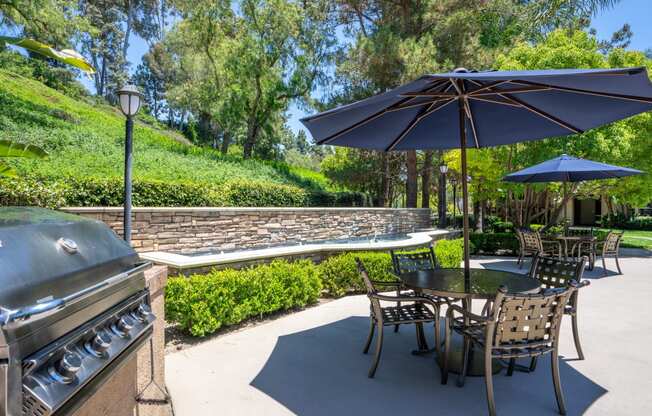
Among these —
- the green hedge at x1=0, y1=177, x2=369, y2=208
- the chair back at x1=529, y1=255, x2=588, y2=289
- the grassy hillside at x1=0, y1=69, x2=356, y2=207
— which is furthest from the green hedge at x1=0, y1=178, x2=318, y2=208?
the chair back at x1=529, y1=255, x2=588, y2=289

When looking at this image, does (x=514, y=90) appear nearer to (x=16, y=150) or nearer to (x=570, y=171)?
(x=16, y=150)

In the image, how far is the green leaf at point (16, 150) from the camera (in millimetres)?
3312

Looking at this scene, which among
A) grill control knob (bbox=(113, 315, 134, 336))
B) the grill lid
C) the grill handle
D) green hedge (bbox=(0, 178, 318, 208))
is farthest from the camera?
green hedge (bbox=(0, 178, 318, 208))

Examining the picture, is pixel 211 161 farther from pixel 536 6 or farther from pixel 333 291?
pixel 536 6

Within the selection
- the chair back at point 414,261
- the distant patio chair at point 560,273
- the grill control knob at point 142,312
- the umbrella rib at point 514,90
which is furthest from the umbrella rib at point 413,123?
the grill control knob at point 142,312

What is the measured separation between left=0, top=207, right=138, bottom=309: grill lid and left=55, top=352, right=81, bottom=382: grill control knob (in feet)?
0.62

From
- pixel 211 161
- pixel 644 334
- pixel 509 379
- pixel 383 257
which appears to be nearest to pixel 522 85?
pixel 509 379

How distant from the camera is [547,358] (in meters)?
3.55

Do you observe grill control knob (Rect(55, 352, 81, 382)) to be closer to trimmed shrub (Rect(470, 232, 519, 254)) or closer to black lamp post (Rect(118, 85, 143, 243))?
black lamp post (Rect(118, 85, 143, 243))

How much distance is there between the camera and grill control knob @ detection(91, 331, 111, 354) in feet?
4.46

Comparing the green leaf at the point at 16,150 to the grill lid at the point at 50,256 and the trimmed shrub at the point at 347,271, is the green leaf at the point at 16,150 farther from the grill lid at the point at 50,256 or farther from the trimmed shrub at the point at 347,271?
the trimmed shrub at the point at 347,271

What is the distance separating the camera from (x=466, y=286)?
3.18 metres

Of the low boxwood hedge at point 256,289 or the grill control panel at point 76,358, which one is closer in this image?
the grill control panel at point 76,358

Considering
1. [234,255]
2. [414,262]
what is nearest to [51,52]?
[234,255]
